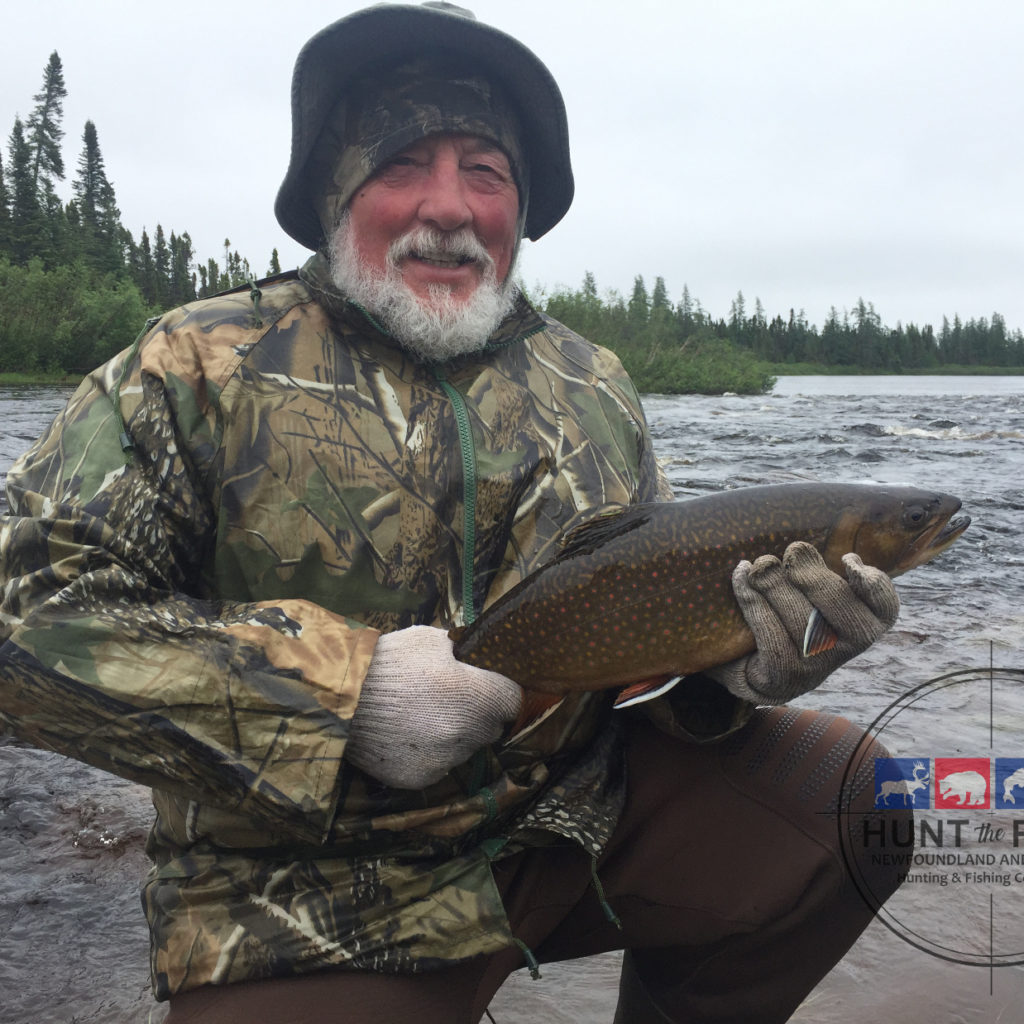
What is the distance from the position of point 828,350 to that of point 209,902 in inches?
4972

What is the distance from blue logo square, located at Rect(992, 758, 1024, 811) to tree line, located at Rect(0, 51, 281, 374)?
88.9 feet

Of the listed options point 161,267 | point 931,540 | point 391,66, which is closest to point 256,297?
point 391,66

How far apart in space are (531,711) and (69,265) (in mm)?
65185

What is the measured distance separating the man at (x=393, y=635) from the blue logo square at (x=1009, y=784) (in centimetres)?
150

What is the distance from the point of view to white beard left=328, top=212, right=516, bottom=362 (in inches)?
97.9

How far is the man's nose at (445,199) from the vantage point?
8.39ft

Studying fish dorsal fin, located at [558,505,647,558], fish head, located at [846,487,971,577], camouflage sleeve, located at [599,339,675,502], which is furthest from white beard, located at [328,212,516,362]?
fish head, located at [846,487,971,577]

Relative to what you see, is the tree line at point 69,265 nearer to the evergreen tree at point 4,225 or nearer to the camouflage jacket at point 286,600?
the evergreen tree at point 4,225

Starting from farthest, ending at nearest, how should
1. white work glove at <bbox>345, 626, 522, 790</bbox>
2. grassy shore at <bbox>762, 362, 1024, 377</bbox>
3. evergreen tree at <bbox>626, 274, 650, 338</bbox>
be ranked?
grassy shore at <bbox>762, 362, 1024, 377</bbox> → evergreen tree at <bbox>626, 274, 650, 338</bbox> → white work glove at <bbox>345, 626, 522, 790</bbox>

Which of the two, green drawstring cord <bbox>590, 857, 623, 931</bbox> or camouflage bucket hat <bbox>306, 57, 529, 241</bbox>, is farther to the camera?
camouflage bucket hat <bbox>306, 57, 529, 241</bbox>

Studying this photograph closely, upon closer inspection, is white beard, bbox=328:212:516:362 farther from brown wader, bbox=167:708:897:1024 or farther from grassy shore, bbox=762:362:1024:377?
grassy shore, bbox=762:362:1024:377

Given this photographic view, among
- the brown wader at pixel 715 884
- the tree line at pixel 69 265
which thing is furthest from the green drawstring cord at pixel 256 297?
the tree line at pixel 69 265

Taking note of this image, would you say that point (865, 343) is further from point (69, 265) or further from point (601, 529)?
point (601, 529)

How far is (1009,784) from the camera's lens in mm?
3787
